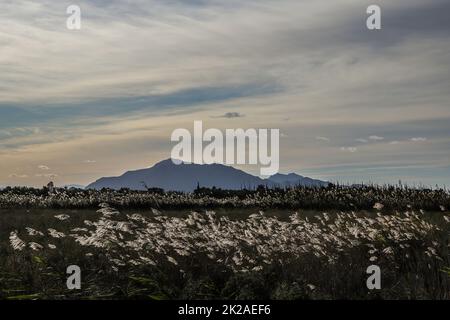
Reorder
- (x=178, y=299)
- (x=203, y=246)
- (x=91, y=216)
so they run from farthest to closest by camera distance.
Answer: (x=91, y=216) → (x=203, y=246) → (x=178, y=299)

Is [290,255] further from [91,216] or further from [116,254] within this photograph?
[91,216]

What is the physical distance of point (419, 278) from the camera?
389 inches

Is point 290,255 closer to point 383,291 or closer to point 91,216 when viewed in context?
point 383,291

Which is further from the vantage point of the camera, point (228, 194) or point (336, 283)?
point (228, 194)

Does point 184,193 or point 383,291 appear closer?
point 383,291

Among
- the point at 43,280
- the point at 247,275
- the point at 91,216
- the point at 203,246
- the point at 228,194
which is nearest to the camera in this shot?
the point at 247,275

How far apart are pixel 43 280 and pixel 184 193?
2271 centimetres

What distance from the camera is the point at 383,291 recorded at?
9180 mm

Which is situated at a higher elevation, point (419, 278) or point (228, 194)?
point (228, 194)

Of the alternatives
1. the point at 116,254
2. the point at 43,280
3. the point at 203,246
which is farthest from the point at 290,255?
the point at 43,280
